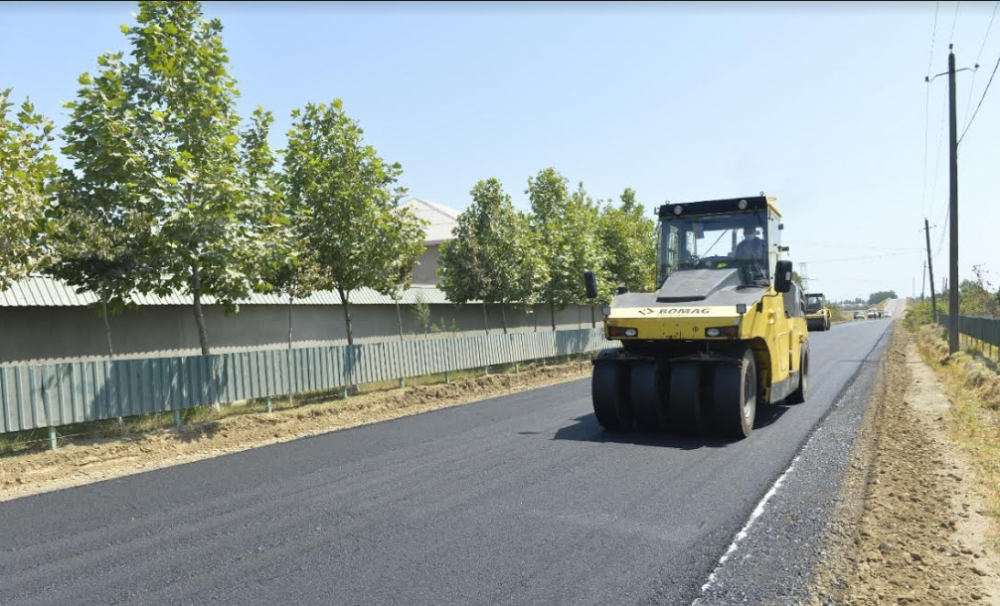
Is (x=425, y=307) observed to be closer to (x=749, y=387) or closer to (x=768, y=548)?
(x=749, y=387)

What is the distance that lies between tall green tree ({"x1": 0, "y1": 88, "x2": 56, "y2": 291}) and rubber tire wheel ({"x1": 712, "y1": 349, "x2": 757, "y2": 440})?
10137 millimetres

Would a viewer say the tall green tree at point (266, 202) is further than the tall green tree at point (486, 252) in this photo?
No

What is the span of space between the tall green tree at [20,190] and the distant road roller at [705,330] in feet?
27.4

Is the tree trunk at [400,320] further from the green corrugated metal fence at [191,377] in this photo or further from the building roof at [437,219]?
the building roof at [437,219]

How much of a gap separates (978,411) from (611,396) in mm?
6880

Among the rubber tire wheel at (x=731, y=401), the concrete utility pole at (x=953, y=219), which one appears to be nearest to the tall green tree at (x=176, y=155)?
the rubber tire wheel at (x=731, y=401)

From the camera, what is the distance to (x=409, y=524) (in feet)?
20.4

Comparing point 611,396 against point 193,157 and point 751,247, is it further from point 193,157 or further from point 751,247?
point 193,157

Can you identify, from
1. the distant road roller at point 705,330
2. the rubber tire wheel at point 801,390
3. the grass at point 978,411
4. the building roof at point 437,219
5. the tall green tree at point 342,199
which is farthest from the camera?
the building roof at point 437,219

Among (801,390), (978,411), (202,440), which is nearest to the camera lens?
(202,440)

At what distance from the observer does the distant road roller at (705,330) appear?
9.52m

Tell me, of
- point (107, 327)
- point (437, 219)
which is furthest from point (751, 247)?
point (437, 219)

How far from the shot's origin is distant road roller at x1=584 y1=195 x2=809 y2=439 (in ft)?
31.2

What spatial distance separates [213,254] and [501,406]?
20.8ft
